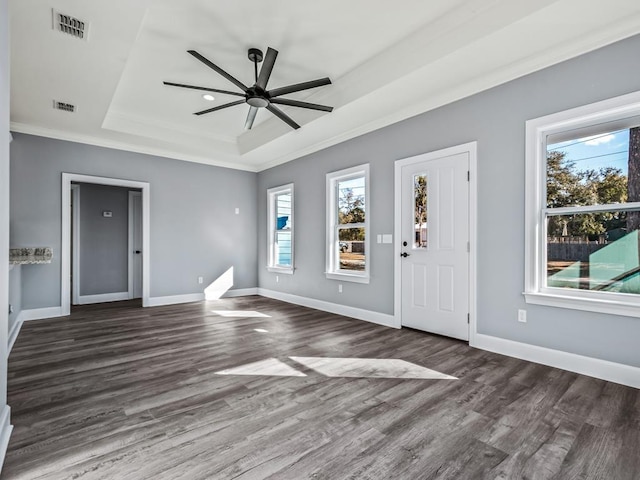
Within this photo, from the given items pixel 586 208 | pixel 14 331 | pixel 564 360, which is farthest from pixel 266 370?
pixel 14 331

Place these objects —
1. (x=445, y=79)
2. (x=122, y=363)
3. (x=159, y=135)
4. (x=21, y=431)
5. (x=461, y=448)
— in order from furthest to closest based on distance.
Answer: (x=159, y=135) → (x=445, y=79) → (x=122, y=363) → (x=21, y=431) → (x=461, y=448)

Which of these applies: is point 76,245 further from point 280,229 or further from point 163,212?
point 280,229

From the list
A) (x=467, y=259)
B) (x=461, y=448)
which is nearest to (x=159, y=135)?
(x=467, y=259)

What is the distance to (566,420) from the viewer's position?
206cm

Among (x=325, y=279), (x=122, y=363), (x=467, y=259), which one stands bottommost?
(x=122, y=363)

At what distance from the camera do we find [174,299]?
20.0 ft

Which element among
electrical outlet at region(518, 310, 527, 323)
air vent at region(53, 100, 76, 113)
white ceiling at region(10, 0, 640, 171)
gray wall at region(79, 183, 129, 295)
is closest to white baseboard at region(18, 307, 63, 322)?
gray wall at region(79, 183, 129, 295)

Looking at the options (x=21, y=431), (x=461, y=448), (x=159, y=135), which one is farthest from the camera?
(x=159, y=135)

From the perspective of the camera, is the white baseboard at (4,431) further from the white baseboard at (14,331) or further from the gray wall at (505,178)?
the gray wall at (505,178)

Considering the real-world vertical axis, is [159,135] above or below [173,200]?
above

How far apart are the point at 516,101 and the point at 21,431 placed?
4.52 metres

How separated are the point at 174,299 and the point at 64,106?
339 centimetres

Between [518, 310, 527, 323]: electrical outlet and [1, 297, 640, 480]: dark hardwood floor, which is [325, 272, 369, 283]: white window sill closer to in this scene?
[1, 297, 640, 480]: dark hardwood floor

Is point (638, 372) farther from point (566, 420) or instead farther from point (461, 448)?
point (461, 448)
